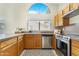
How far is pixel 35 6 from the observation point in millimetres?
7957

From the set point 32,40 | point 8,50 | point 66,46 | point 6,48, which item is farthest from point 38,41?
point 6,48

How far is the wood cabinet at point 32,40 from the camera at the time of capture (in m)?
7.00

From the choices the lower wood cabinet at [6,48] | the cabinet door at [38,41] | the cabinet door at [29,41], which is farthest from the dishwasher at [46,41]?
the lower wood cabinet at [6,48]

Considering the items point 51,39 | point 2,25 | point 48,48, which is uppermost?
point 2,25

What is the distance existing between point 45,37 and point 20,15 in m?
1.98

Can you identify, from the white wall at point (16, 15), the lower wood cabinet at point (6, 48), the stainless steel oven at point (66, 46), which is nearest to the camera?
the lower wood cabinet at point (6, 48)

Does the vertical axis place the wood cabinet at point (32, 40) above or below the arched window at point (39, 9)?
below

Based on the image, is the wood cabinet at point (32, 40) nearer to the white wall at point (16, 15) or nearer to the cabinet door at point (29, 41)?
the cabinet door at point (29, 41)

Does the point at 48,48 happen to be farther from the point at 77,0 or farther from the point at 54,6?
the point at 77,0

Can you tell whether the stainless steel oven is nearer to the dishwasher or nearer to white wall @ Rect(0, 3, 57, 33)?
the dishwasher

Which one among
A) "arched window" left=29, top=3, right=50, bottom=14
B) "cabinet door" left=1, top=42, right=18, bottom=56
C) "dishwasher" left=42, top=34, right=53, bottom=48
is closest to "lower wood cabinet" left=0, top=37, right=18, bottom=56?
"cabinet door" left=1, top=42, right=18, bottom=56

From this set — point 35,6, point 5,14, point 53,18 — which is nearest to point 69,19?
point 53,18

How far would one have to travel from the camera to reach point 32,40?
23.1ft

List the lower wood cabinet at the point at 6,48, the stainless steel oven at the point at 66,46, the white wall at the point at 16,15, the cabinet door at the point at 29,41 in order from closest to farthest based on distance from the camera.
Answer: the lower wood cabinet at the point at 6,48
the stainless steel oven at the point at 66,46
the cabinet door at the point at 29,41
the white wall at the point at 16,15
